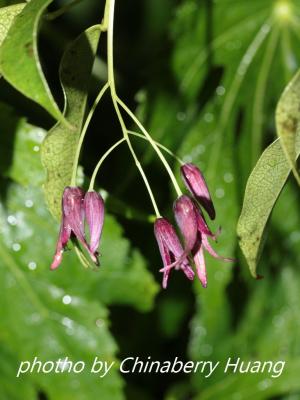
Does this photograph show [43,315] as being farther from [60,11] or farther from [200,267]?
[60,11]

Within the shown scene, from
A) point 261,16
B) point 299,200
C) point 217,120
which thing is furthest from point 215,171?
point 261,16

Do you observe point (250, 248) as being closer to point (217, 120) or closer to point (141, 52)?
point (217, 120)

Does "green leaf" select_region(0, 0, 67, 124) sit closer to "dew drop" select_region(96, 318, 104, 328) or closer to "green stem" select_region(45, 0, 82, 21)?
"green stem" select_region(45, 0, 82, 21)

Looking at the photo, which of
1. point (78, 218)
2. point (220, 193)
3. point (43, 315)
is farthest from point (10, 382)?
point (78, 218)

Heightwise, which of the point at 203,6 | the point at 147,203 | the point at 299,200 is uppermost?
the point at 203,6

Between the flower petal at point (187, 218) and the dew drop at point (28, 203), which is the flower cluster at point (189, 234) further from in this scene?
the dew drop at point (28, 203)

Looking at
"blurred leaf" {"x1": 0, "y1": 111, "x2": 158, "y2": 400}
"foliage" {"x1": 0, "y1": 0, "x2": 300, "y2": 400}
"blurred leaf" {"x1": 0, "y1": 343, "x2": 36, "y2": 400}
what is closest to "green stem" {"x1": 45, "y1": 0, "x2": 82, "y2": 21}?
"foliage" {"x1": 0, "y1": 0, "x2": 300, "y2": 400}

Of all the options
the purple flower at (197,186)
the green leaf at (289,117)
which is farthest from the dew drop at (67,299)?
the green leaf at (289,117)
